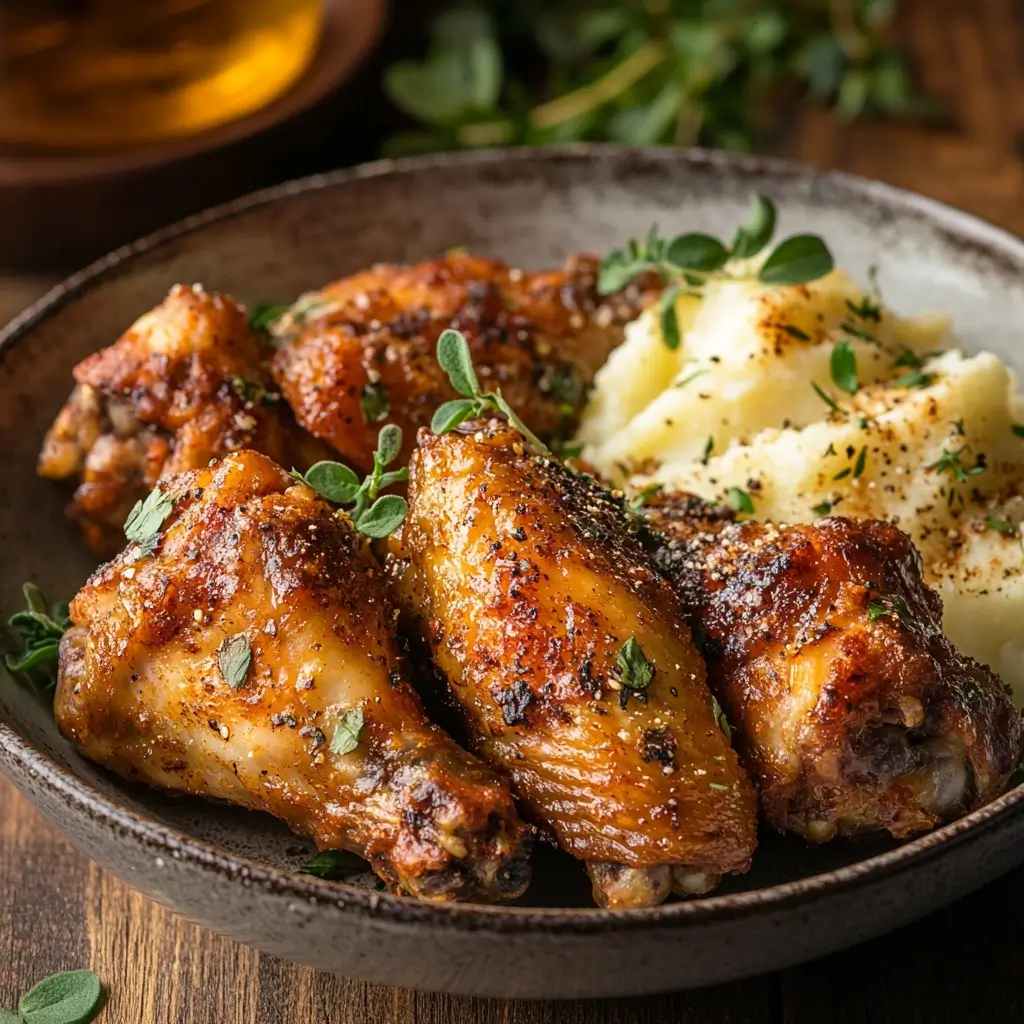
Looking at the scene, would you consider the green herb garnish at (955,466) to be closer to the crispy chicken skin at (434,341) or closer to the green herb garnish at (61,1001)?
the crispy chicken skin at (434,341)

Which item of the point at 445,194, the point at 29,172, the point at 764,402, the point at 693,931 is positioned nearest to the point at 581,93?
the point at 445,194

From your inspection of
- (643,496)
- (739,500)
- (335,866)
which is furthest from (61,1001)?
(739,500)

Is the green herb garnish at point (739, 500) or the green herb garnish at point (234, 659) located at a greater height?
the green herb garnish at point (234, 659)

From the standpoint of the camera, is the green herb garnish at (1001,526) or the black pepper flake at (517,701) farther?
the green herb garnish at (1001,526)

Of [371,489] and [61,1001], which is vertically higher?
[371,489]

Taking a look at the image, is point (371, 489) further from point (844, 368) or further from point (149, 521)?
point (844, 368)

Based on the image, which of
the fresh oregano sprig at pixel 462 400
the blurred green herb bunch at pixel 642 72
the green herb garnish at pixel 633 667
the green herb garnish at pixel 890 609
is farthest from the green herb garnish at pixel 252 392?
the blurred green herb bunch at pixel 642 72

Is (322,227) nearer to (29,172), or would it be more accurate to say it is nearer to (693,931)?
(29,172)
